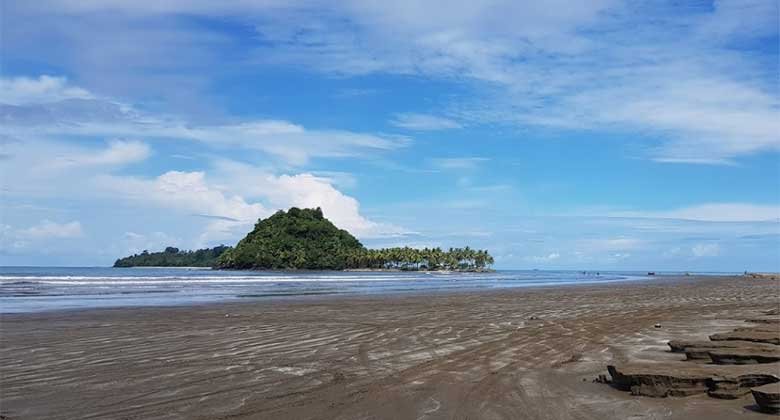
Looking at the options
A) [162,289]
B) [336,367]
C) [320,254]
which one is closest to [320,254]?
[320,254]

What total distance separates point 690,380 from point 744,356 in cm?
212

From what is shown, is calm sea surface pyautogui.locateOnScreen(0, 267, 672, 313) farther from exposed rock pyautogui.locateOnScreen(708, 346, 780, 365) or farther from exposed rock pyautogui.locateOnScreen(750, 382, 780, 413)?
exposed rock pyautogui.locateOnScreen(750, 382, 780, 413)

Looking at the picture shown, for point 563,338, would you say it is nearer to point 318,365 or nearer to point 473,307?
point 318,365

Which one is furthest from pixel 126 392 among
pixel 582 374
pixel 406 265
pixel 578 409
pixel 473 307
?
pixel 406 265

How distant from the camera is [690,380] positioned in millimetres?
7477

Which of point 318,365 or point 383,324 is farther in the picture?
point 383,324

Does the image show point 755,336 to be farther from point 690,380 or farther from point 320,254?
point 320,254

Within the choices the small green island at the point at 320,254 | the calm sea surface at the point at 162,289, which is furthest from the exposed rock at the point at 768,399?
the small green island at the point at 320,254

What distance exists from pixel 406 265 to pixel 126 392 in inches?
6536

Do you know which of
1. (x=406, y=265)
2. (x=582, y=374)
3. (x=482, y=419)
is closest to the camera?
(x=482, y=419)

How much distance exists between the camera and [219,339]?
13.8 metres

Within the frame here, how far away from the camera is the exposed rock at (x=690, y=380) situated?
735cm

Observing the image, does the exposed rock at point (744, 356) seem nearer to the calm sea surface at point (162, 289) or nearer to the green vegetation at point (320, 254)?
A: the calm sea surface at point (162, 289)

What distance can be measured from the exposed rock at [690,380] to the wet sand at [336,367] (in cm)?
15
